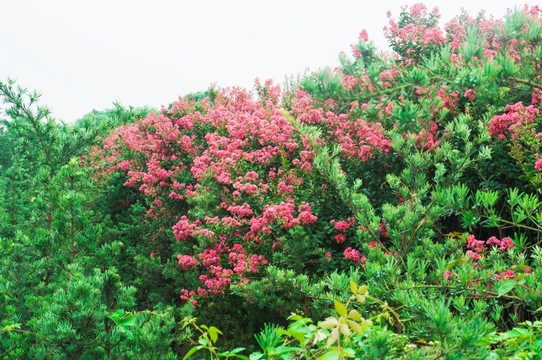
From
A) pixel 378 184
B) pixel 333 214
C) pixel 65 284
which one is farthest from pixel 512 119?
pixel 65 284

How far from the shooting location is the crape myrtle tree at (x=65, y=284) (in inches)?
117

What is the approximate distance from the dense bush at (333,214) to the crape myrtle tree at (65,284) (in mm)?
25

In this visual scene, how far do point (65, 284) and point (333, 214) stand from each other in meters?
3.51

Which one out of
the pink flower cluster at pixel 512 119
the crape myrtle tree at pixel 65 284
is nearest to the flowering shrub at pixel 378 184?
the pink flower cluster at pixel 512 119

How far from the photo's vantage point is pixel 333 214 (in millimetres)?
5754

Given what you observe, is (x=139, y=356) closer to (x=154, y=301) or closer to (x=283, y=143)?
(x=283, y=143)

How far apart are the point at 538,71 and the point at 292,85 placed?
8.78 meters

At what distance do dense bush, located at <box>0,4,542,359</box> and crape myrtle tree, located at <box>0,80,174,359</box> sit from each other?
0.08ft

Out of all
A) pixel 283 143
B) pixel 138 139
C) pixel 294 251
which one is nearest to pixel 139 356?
pixel 294 251

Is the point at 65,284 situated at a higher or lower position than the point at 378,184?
lower

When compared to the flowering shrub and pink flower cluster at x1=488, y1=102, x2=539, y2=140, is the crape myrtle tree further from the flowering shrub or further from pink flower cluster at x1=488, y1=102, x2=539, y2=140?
pink flower cluster at x1=488, y1=102, x2=539, y2=140

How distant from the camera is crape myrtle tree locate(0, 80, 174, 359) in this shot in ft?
9.72

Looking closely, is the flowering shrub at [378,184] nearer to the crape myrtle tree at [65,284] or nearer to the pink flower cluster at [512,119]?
the pink flower cluster at [512,119]

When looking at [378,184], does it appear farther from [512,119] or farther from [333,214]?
[512,119]
